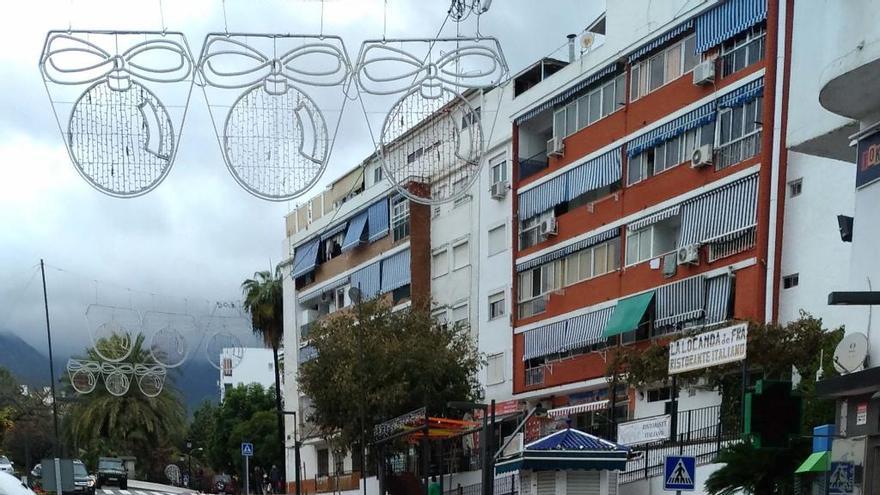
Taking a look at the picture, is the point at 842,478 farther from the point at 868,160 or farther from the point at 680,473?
the point at 680,473

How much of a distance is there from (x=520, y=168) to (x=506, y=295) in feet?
14.8

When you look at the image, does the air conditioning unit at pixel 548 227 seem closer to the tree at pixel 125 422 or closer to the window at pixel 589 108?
the window at pixel 589 108

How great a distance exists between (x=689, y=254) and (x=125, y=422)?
163ft

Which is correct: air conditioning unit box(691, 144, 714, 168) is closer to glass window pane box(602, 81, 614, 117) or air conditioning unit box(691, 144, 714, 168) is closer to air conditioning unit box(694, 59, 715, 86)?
air conditioning unit box(694, 59, 715, 86)

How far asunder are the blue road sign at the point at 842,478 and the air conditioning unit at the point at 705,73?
24181 millimetres

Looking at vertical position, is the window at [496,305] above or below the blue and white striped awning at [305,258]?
below

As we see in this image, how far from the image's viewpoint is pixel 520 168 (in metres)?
50.5

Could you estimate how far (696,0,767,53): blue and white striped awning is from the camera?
122 ft

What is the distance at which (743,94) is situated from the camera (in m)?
37.6

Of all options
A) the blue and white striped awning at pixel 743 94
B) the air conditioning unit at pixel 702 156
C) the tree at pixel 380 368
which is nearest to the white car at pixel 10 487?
the blue and white striped awning at pixel 743 94

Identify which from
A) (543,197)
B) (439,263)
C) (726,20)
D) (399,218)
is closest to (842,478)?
(726,20)

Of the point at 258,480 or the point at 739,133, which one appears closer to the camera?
the point at 739,133

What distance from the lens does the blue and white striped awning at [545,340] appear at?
4628 centimetres

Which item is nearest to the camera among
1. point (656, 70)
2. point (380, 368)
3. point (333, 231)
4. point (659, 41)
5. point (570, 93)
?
point (659, 41)
